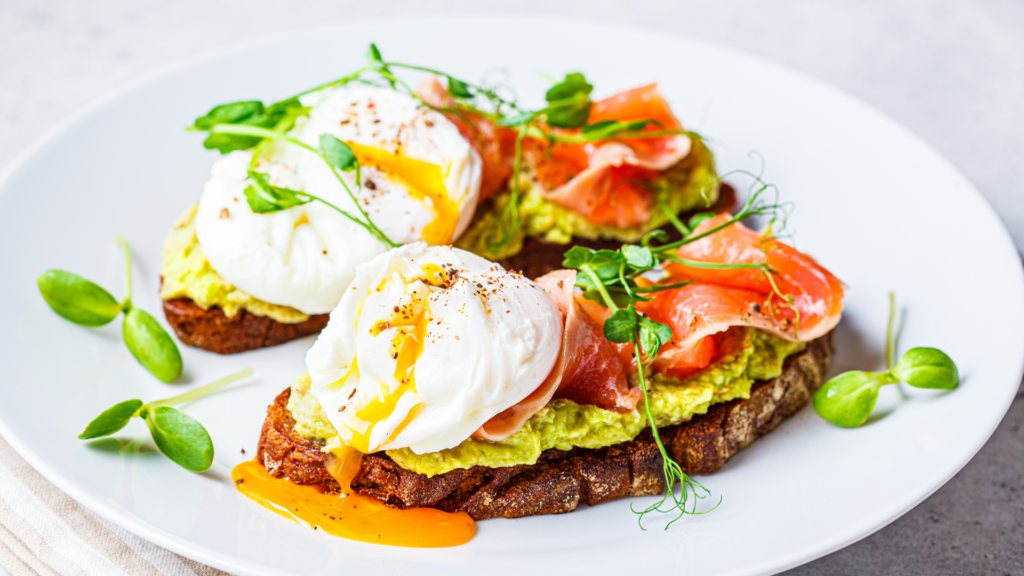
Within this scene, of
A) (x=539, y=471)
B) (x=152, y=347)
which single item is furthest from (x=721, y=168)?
→ (x=152, y=347)

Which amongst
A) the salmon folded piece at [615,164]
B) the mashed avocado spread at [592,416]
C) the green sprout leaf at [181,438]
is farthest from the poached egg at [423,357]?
the salmon folded piece at [615,164]

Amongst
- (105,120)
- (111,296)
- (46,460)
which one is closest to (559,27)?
(105,120)

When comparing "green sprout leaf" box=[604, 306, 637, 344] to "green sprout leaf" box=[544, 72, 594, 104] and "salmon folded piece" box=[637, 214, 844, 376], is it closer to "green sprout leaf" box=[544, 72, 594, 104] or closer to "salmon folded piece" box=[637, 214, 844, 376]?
"salmon folded piece" box=[637, 214, 844, 376]

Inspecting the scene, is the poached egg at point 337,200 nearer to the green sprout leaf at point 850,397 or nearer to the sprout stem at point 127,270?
the sprout stem at point 127,270

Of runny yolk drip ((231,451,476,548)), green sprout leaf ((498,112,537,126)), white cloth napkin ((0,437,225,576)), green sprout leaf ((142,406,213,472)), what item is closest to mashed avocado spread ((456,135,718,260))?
green sprout leaf ((498,112,537,126))

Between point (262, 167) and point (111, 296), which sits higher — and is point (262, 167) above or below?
above

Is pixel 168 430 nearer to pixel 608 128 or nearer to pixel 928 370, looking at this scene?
pixel 608 128

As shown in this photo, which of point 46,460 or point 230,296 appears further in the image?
point 230,296

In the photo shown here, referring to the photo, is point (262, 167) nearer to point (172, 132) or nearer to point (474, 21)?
point (172, 132)
